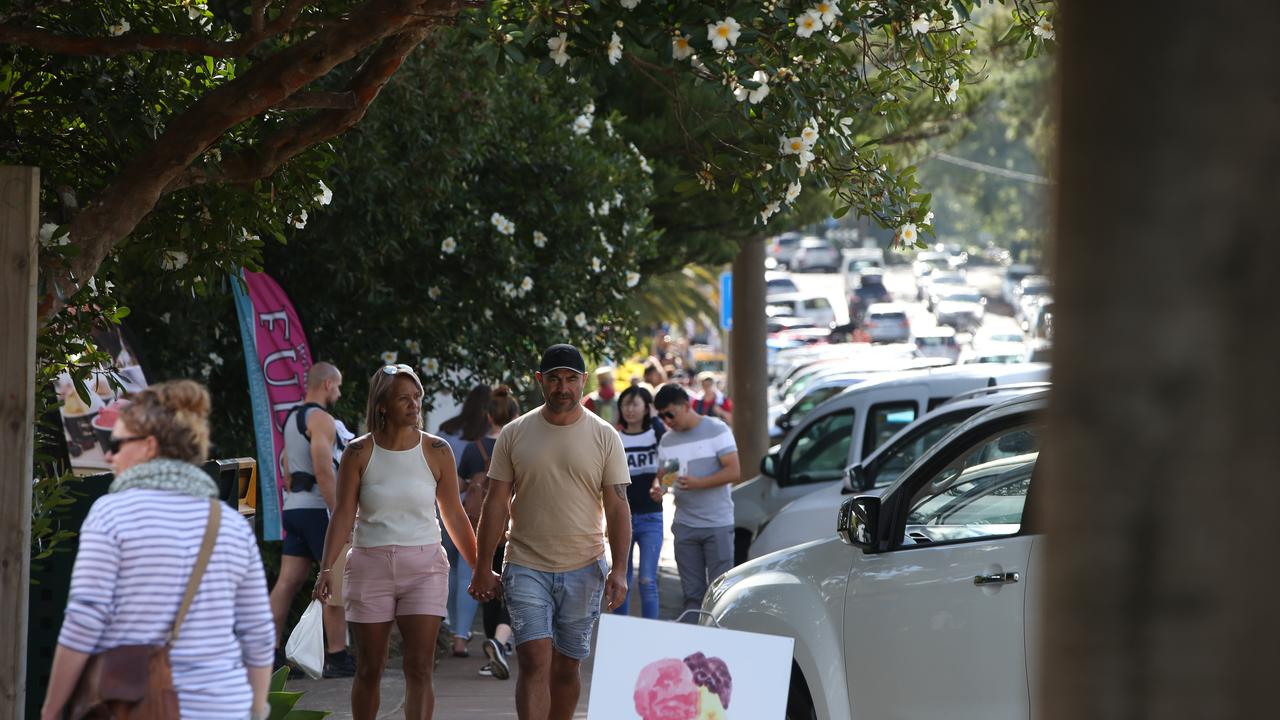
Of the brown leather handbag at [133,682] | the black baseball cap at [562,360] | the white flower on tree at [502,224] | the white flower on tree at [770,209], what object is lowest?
the brown leather handbag at [133,682]

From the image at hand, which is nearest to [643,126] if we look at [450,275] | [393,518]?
[450,275]

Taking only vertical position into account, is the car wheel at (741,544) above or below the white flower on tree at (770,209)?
below

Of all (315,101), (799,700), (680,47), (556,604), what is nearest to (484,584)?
(556,604)

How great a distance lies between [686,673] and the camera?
523 cm

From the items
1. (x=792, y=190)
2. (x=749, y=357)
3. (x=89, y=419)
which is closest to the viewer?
(x=792, y=190)

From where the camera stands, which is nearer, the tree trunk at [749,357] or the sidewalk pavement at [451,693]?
the sidewalk pavement at [451,693]

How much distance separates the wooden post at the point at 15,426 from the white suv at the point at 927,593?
2816 mm

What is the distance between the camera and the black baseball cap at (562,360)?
6832 mm

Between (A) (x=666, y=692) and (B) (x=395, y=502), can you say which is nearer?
(A) (x=666, y=692)

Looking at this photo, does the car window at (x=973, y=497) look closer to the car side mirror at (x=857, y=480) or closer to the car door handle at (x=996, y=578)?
the car door handle at (x=996, y=578)

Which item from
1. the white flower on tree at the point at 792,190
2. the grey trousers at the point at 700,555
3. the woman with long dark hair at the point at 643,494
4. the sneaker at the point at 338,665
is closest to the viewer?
the white flower on tree at the point at 792,190

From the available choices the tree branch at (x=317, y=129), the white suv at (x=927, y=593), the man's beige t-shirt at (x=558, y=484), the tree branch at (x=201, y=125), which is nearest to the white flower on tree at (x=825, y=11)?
the tree branch at (x=201, y=125)

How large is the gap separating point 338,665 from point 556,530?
125 inches

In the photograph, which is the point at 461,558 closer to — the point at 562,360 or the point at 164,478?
the point at 562,360
